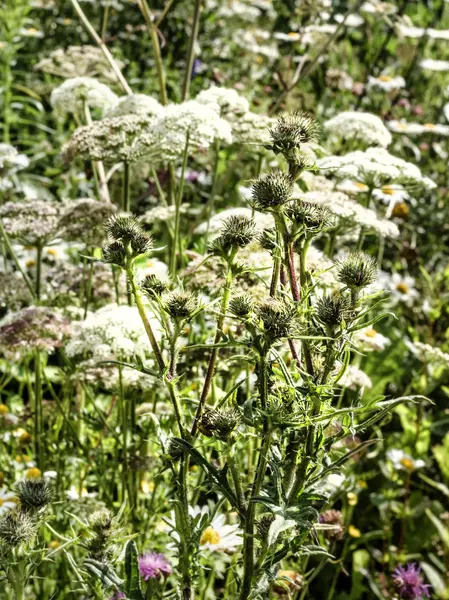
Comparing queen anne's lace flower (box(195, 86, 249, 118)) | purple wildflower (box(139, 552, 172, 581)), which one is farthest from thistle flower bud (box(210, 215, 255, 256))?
queen anne's lace flower (box(195, 86, 249, 118))

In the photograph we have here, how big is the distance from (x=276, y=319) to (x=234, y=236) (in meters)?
0.18

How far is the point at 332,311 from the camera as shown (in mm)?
1202

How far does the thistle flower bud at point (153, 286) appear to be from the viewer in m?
1.29

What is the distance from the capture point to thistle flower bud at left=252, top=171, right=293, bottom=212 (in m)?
1.24

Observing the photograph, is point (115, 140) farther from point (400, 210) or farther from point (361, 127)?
point (400, 210)

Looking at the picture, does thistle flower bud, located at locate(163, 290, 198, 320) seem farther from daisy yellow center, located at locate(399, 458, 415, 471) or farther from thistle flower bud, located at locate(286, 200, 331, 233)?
daisy yellow center, located at locate(399, 458, 415, 471)

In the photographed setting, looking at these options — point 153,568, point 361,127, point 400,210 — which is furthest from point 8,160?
point 400,210

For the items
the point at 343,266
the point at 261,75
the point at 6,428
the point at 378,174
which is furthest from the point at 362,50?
the point at 343,266

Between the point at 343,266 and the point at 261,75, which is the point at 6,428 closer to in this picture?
the point at 343,266

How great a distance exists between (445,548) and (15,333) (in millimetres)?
1692

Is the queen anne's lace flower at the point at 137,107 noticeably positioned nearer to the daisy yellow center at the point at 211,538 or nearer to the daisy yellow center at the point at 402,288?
the daisy yellow center at the point at 211,538

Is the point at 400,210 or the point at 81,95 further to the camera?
the point at 400,210

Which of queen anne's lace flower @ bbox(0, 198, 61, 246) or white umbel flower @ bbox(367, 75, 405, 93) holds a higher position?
queen anne's lace flower @ bbox(0, 198, 61, 246)

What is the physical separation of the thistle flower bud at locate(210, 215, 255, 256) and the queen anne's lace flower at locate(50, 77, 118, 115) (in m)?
1.74
